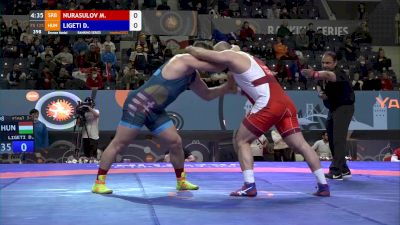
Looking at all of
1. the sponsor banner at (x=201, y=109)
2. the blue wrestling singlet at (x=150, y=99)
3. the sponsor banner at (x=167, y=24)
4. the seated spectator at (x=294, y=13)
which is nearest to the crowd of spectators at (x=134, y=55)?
the sponsor banner at (x=167, y=24)

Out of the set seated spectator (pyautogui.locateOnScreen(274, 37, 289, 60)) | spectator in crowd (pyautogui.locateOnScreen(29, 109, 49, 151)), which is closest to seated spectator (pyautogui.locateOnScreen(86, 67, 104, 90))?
spectator in crowd (pyautogui.locateOnScreen(29, 109, 49, 151))

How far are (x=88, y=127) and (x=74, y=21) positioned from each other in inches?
219

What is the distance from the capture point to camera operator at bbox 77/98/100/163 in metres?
9.26

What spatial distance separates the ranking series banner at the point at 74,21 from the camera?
1409cm

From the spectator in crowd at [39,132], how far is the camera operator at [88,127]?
648 millimetres

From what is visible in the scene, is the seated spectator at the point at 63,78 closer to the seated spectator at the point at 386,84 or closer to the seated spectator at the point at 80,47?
the seated spectator at the point at 80,47

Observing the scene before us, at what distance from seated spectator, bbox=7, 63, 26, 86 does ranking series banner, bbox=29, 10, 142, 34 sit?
2883 mm

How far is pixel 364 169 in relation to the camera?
6.79 metres

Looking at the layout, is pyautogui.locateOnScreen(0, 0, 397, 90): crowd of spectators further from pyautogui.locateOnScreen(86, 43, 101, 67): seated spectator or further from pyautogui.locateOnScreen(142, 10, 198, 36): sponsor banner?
pyautogui.locateOnScreen(142, 10, 198, 36): sponsor banner

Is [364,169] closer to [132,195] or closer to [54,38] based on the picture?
[132,195]

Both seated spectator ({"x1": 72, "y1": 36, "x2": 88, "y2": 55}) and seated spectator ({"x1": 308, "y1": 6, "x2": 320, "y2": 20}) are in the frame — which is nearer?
seated spectator ({"x1": 72, "y1": 36, "x2": 88, "y2": 55})

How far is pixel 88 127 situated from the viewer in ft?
30.8

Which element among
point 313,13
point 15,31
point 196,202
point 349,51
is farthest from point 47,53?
point 196,202

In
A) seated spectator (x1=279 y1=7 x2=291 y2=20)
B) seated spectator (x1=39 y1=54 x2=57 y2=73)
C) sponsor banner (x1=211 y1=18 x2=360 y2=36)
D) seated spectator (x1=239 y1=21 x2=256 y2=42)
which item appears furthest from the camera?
seated spectator (x1=279 y1=7 x2=291 y2=20)
